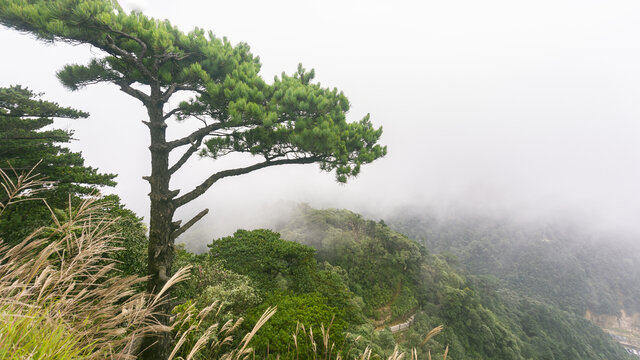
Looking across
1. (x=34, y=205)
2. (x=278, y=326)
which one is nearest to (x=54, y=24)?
(x=278, y=326)

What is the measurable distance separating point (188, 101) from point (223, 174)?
5.97 feet

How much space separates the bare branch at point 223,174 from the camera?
4.10 meters

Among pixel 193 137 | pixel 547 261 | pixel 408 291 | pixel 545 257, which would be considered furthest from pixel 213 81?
pixel 545 257

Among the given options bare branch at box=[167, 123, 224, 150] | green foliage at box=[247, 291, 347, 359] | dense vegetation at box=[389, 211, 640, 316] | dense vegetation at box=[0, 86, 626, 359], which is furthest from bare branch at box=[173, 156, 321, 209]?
dense vegetation at box=[389, 211, 640, 316]

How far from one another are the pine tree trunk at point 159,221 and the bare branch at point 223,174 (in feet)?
0.71

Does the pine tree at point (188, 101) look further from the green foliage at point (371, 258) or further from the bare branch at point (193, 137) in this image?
the green foliage at point (371, 258)

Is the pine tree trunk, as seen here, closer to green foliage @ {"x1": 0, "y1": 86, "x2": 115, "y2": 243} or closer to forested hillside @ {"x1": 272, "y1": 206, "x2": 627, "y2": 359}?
green foliage @ {"x1": 0, "y1": 86, "x2": 115, "y2": 243}

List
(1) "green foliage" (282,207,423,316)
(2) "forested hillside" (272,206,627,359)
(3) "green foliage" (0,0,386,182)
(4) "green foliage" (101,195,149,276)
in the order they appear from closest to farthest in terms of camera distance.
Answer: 1. (3) "green foliage" (0,0,386,182)
2. (4) "green foliage" (101,195,149,276)
3. (2) "forested hillside" (272,206,627,359)
4. (1) "green foliage" (282,207,423,316)

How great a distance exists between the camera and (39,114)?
7.75 m

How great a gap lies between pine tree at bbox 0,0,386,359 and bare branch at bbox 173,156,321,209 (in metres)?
0.02

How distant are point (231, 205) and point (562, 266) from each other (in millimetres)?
134566

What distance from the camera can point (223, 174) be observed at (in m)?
4.50

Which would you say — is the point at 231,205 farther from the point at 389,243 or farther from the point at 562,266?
the point at 562,266

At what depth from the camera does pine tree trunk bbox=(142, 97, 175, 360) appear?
359 cm
